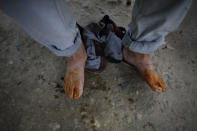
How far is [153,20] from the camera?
585mm

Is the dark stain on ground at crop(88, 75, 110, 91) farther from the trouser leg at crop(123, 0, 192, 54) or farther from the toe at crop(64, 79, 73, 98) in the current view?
the trouser leg at crop(123, 0, 192, 54)

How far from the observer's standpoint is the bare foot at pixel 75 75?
857mm

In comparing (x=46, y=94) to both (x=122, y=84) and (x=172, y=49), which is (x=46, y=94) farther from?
(x=172, y=49)

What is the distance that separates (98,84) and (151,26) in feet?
1.79

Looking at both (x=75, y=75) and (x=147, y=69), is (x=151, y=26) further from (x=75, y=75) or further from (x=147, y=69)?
(x=75, y=75)

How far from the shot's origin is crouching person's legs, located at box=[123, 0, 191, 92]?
1.70ft

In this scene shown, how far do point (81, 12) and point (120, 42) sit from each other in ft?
1.84

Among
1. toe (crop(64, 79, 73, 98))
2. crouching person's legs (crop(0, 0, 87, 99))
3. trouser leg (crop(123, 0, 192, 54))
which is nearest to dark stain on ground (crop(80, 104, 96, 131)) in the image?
toe (crop(64, 79, 73, 98))

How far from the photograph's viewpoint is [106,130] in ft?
2.64

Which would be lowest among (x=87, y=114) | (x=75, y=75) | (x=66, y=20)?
(x=87, y=114)

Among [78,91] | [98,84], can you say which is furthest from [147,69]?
[78,91]

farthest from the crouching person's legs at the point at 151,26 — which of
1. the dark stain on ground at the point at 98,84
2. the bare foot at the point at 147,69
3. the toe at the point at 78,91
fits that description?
the toe at the point at 78,91

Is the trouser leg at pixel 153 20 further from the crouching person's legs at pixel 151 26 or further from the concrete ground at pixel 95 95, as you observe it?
the concrete ground at pixel 95 95

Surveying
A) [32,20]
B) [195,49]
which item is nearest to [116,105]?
[32,20]
